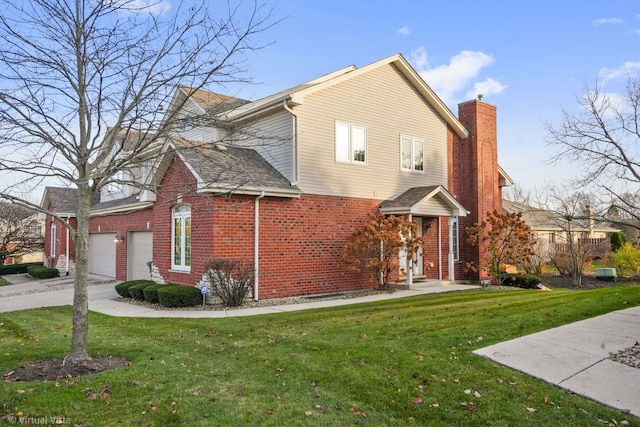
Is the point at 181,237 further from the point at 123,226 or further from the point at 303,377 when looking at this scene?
the point at 303,377

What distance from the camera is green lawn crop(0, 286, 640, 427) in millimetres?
4555

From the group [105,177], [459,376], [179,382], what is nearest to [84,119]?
[105,177]

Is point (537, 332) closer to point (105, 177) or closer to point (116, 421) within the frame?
point (116, 421)

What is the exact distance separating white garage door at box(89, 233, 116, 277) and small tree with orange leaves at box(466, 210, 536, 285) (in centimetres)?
1519

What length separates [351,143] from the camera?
1534 cm

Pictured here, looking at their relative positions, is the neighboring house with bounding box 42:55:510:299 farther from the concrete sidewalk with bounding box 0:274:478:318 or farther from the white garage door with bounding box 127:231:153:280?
the concrete sidewalk with bounding box 0:274:478:318

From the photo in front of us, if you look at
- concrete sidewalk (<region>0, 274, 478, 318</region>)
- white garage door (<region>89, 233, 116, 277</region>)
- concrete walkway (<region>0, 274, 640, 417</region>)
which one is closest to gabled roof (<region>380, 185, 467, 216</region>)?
concrete sidewalk (<region>0, 274, 478, 318</region>)

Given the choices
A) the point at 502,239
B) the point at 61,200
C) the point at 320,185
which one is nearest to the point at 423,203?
the point at 320,185

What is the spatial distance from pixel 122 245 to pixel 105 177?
45.0ft

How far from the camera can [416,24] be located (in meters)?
12.4

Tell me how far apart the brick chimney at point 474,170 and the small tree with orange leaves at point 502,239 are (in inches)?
25.1

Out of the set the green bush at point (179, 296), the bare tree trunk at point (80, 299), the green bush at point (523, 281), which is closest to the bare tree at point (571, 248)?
the green bush at point (523, 281)

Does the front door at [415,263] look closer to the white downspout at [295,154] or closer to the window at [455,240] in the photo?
the window at [455,240]

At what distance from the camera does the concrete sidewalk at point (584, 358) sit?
507 centimetres
